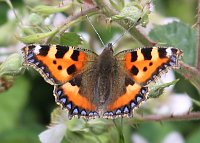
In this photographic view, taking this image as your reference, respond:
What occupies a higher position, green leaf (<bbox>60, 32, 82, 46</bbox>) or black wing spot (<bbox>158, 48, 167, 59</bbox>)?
green leaf (<bbox>60, 32, 82, 46</bbox>)

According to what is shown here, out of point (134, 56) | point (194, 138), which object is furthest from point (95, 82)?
point (194, 138)

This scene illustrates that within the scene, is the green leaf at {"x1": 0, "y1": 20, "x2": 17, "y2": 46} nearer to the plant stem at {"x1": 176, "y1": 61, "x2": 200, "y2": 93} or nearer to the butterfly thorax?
the butterfly thorax

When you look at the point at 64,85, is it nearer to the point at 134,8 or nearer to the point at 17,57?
the point at 17,57

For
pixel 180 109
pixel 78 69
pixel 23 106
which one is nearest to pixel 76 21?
pixel 78 69

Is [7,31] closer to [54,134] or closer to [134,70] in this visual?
[54,134]

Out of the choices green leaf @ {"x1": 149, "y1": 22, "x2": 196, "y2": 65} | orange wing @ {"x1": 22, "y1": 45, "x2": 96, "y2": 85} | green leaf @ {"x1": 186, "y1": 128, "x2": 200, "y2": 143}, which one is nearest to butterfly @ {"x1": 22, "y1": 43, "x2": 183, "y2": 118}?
orange wing @ {"x1": 22, "y1": 45, "x2": 96, "y2": 85}
